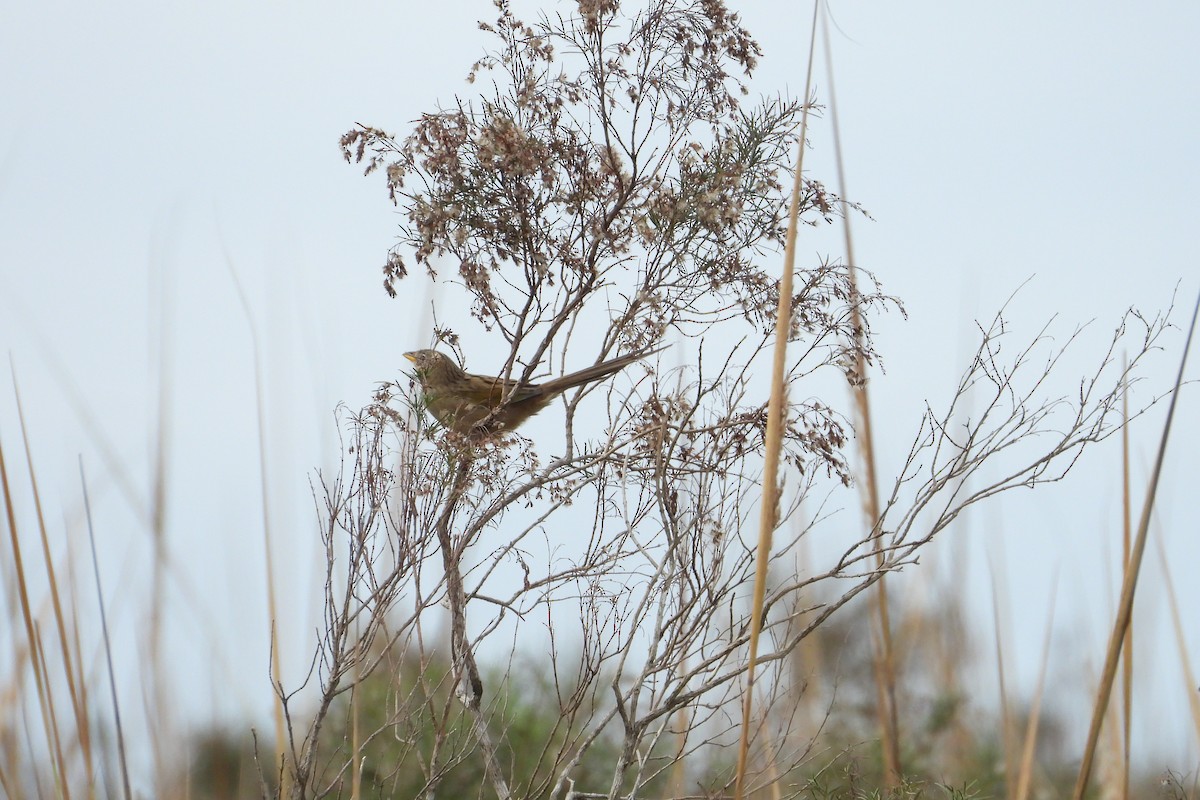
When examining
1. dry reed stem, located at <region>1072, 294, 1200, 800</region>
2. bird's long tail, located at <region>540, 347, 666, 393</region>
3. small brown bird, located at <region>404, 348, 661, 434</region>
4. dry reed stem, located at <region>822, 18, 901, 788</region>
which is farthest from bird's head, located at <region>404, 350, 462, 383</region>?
dry reed stem, located at <region>1072, 294, 1200, 800</region>

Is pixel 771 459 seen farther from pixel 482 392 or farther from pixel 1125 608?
pixel 482 392

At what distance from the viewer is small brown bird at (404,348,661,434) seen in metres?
2.90

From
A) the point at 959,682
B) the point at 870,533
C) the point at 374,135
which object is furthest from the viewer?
the point at 959,682


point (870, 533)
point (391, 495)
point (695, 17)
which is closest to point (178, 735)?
point (391, 495)

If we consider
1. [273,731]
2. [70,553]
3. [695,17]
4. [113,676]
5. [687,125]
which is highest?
[695,17]

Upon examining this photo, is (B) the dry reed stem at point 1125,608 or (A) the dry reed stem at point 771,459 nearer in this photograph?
(A) the dry reed stem at point 771,459

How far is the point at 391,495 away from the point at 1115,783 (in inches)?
72.1

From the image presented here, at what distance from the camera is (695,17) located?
2850 millimetres

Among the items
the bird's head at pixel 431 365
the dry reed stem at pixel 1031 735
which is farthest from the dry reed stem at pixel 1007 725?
the bird's head at pixel 431 365

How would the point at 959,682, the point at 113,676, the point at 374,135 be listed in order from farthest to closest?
the point at 959,682 < the point at 374,135 < the point at 113,676

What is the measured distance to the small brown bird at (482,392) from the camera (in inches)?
114

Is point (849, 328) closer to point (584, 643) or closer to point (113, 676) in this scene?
point (584, 643)

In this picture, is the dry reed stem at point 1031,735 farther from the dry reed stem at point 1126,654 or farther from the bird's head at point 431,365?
the bird's head at point 431,365

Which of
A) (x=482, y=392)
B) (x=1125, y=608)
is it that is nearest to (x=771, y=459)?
(x=1125, y=608)
